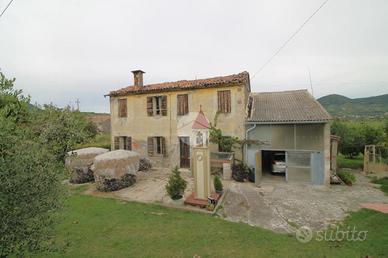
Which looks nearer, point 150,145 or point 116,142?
point 150,145

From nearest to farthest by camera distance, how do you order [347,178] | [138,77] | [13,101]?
1. [13,101]
2. [347,178]
3. [138,77]

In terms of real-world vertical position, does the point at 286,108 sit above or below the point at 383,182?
above

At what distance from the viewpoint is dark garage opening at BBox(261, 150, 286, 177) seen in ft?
49.7

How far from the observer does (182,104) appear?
655 inches

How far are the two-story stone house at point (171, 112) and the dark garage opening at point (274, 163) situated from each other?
2724 millimetres

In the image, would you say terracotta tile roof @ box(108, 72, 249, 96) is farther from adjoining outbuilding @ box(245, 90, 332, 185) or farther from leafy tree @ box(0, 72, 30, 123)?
leafy tree @ box(0, 72, 30, 123)

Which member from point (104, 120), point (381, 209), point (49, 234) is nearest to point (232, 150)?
point (381, 209)

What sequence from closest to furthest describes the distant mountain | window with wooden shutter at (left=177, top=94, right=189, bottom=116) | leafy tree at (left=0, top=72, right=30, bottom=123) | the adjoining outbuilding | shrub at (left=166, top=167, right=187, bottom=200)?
leafy tree at (left=0, top=72, right=30, bottom=123)
shrub at (left=166, top=167, right=187, bottom=200)
the adjoining outbuilding
window with wooden shutter at (left=177, top=94, right=189, bottom=116)
the distant mountain

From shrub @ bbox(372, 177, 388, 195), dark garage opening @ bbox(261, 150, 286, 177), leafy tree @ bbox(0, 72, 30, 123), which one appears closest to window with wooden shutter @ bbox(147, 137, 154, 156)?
dark garage opening @ bbox(261, 150, 286, 177)

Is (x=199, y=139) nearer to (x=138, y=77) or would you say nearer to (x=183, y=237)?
(x=183, y=237)

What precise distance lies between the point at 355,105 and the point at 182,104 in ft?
224

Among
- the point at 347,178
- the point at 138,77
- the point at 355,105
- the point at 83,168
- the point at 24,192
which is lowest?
the point at 347,178

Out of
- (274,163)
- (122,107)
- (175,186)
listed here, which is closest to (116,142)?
(122,107)

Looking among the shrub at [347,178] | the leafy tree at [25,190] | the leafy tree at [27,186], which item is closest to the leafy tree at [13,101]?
the leafy tree at [27,186]
